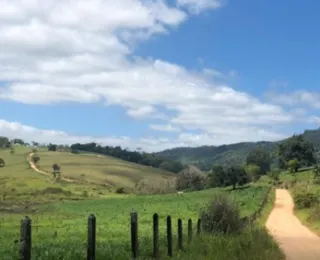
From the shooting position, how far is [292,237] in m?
33.0

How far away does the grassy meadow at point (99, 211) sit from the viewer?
51.7 ft

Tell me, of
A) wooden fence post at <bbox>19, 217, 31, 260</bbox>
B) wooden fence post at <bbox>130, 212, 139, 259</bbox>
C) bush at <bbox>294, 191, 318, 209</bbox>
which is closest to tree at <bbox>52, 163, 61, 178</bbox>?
bush at <bbox>294, 191, 318, 209</bbox>

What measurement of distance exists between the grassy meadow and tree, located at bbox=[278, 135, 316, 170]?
39.9 m

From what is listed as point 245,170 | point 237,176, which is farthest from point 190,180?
point 237,176

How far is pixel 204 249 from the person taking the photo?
1543cm

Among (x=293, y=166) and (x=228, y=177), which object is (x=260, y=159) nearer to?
(x=293, y=166)

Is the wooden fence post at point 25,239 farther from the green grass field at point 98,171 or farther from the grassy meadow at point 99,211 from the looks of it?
the green grass field at point 98,171

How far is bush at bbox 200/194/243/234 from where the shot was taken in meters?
21.2

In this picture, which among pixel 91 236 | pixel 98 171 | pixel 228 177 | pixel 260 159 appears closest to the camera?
pixel 91 236

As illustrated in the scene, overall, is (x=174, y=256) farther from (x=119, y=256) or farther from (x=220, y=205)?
(x=220, y=205)

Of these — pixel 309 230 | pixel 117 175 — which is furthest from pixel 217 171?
pixel 309 230

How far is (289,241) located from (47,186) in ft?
328

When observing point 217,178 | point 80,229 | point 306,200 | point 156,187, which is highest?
point 217,178

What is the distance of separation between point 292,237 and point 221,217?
13.2m
